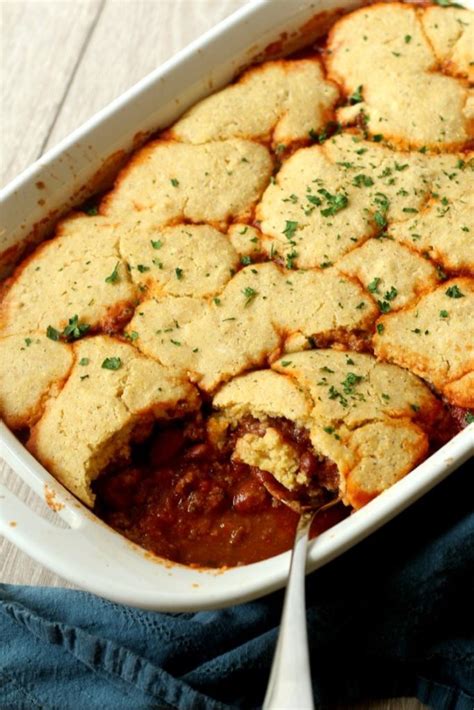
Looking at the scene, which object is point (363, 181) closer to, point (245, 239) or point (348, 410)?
point (245, 239)

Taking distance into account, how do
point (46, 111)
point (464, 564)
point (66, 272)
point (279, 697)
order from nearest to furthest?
point (279, 697)
point (464, 564)
point (66, 272)
point (46, 111)

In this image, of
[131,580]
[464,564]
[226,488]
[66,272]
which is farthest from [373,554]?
[66,272]

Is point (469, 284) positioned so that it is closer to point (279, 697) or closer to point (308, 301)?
point (308, 301)

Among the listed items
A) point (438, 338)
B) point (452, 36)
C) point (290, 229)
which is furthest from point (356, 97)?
point (438, 338)

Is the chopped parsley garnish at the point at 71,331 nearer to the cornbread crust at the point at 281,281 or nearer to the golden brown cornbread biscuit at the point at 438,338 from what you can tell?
the cornbread crust at the point at 281,281

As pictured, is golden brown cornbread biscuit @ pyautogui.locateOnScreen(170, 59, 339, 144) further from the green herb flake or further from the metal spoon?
the metal spoon
